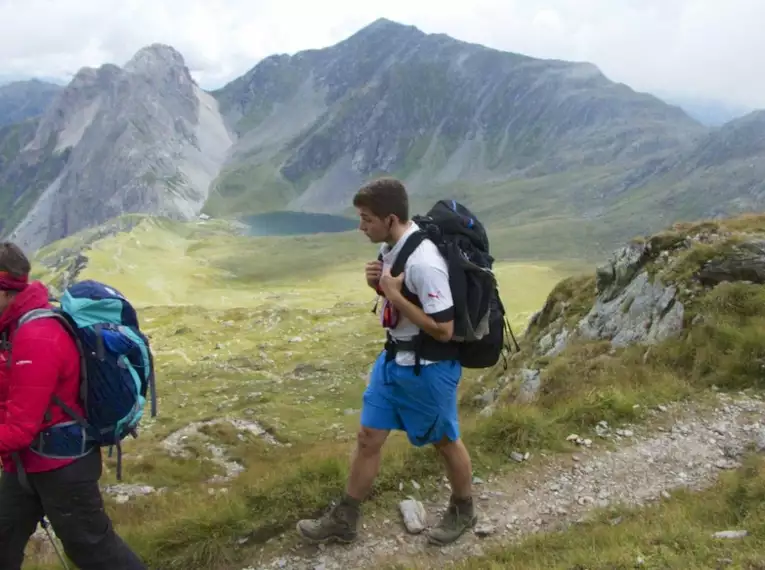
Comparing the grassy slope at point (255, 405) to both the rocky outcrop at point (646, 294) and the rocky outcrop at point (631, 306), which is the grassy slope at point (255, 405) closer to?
the rocky outcrop at point (646, 294)

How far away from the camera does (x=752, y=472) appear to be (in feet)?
26.7

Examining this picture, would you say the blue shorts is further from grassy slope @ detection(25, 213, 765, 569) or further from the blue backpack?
the blue backpack

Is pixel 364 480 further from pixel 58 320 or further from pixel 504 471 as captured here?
pixel 58 320

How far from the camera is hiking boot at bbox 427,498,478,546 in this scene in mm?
7879

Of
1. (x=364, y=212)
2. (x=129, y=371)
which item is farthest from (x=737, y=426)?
(x=129, y=371)

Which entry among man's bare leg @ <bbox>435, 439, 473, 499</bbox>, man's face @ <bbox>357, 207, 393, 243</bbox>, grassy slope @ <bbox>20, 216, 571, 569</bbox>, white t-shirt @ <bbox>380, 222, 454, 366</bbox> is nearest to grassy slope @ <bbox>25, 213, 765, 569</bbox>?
grassy slope @ <bbox>20, 216, 571, 569</bbox>

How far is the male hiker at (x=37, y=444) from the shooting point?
5.75 meters

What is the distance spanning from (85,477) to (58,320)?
64.4 inches

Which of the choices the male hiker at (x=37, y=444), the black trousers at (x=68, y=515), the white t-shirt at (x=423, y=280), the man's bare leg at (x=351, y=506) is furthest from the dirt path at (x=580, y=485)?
the white t-shirt at (x=423, y=280)

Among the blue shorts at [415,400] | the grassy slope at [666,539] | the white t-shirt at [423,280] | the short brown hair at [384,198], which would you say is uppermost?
the short brown hair at [384,198]

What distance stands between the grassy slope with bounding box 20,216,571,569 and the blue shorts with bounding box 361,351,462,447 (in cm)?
205

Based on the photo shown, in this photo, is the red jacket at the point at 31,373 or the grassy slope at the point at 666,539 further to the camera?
the grassy slope at the point at 666,539

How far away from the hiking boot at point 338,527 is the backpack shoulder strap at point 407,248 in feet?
10.4

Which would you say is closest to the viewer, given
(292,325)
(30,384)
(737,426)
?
(30,384)
